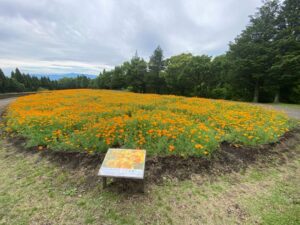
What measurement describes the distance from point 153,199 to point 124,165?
69cm

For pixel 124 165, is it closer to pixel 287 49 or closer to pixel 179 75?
pixel 287 49

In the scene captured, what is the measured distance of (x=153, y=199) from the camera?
259 centimetres

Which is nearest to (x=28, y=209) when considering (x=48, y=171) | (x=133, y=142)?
(x=48, y=171)

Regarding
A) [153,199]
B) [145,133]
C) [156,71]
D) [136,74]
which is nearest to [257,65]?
[145,133]

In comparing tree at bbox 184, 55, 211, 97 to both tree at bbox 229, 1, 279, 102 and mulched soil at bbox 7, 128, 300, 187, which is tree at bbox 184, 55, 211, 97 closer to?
tree at bbox 229, 1, 279, 102

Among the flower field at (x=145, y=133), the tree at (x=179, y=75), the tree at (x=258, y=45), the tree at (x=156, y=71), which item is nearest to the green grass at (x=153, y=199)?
the flower field at (x=145, y=133)

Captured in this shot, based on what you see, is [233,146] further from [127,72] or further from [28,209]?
[127,72]

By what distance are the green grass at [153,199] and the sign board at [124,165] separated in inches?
16.5

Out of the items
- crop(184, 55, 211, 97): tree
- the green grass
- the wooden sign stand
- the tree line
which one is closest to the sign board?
the wooden sign stand

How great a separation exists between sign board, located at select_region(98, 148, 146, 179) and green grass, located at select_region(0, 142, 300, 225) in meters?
0.42

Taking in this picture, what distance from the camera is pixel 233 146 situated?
165 inches

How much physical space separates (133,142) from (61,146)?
1749 mm

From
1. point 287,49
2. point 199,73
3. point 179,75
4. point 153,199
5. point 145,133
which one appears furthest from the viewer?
point 179,75

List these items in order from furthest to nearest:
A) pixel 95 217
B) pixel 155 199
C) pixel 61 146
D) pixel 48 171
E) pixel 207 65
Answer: pixel 207 65 → pixel 61 146 → pixel 48 171 → pixel 155 199 → pixel 95 217
